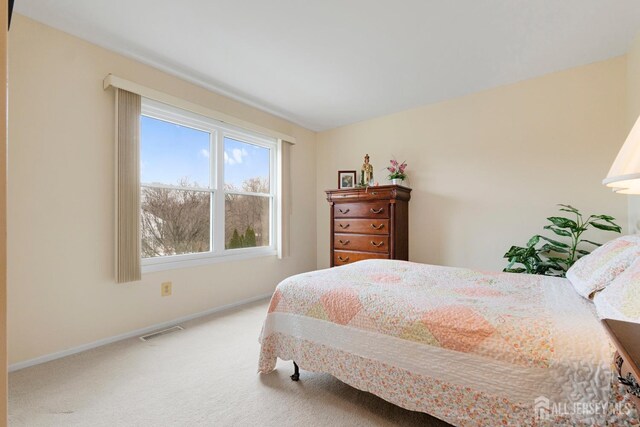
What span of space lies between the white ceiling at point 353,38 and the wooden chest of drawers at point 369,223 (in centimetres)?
116

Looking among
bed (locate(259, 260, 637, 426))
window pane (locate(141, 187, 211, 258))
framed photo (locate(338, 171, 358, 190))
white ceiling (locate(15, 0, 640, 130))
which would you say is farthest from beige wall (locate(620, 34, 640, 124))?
window pane (locate(141, 187, 211, 258))

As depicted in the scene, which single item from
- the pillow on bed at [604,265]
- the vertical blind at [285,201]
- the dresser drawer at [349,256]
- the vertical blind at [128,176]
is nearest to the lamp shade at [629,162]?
the pillow on bed at [604,265]

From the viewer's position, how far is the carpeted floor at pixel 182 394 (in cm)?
147

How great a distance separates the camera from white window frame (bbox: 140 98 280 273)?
273 cm

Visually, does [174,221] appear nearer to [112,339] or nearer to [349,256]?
[112,339]

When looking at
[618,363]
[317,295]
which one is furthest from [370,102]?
[618,363]

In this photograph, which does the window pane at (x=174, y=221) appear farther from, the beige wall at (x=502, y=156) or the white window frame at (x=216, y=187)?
the beige wall at (x=502, y=156)

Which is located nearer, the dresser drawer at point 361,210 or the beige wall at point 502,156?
the beige wall at point 502,156

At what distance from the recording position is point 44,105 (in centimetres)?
206

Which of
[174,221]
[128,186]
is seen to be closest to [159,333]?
[174,221]

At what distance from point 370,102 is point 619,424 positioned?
3.24 meters

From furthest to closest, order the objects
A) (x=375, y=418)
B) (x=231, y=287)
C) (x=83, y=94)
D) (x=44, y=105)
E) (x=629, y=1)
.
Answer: (x=231, y=287) → (x=83, y=94) → (x=44, y=105) → (x=629, y=1) → (x=375, y=418)

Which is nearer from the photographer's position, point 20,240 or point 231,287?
point 20,240

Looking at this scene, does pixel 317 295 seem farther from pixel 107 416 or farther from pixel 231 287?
pixel 231 287
